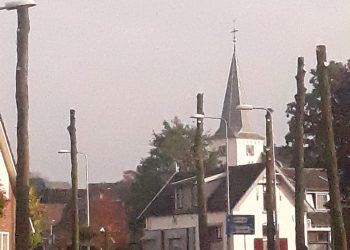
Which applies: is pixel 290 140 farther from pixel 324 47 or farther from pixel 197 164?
pixel 324 47

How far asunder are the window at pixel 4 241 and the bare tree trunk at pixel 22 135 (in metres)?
20.5

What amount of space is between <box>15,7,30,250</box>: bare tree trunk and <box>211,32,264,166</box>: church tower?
116 metres

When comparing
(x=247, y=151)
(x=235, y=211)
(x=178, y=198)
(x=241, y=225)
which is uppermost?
(x=247, y=151)

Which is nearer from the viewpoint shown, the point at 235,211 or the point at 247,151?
Answer: the point at 235,211

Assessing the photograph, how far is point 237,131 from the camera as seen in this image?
5797 inches

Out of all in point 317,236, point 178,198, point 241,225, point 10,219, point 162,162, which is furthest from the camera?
point 162,162

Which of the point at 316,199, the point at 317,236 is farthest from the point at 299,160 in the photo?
the point at 316,199

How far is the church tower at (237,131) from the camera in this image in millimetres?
143125

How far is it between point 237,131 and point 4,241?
104 meters

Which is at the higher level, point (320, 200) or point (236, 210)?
point (320, 200)

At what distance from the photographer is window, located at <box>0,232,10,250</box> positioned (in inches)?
1753

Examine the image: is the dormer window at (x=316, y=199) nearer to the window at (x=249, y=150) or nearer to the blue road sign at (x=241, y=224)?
the blue road sign at (x=241, y=224)

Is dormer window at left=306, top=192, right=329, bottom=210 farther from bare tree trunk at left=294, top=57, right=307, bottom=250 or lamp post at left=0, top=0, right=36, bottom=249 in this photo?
lamp post at left=0, top=0, right=36, bottom=249

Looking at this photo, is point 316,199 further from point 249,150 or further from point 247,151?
point 249,150
